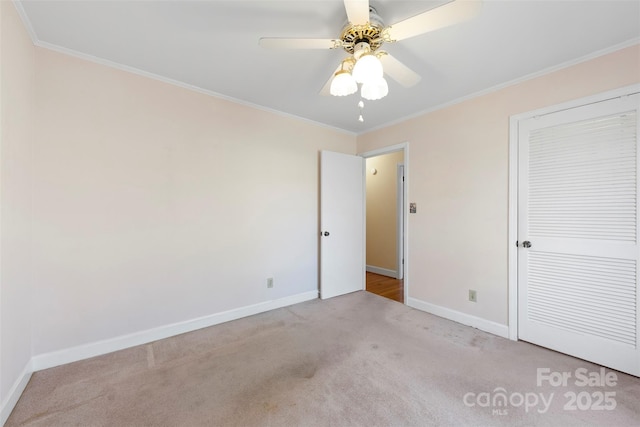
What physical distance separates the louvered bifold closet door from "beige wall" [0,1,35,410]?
3813 millimetres

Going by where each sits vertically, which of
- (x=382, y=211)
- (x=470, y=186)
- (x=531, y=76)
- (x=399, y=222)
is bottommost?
(x=399, y=222)

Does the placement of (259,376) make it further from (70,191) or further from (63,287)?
(70,191)

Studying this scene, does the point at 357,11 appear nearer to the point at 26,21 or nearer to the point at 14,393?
the point at 26,21

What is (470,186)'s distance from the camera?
2760mm

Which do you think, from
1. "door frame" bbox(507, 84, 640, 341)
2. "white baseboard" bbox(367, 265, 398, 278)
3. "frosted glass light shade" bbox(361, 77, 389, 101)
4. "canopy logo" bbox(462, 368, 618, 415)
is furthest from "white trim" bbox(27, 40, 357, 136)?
"canopy logo" bbox(462, 368, 618, 415)

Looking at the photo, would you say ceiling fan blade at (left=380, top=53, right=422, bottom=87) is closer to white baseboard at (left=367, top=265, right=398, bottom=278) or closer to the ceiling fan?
the ceiling fan

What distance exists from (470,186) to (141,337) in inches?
140

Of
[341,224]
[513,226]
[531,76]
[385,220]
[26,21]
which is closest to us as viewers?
[26,21]

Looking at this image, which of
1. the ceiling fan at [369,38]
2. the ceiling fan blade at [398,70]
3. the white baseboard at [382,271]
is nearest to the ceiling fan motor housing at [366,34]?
the ceiling fan at [369,38]

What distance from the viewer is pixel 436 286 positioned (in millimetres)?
3031

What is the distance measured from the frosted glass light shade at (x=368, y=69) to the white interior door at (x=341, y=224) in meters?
2.18

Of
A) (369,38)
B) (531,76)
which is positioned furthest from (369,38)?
(531,76)

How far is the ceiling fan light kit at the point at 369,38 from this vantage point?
1225 millimetres

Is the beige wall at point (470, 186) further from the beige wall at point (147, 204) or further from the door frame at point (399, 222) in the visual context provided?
the beige wall at point (147, 204)
